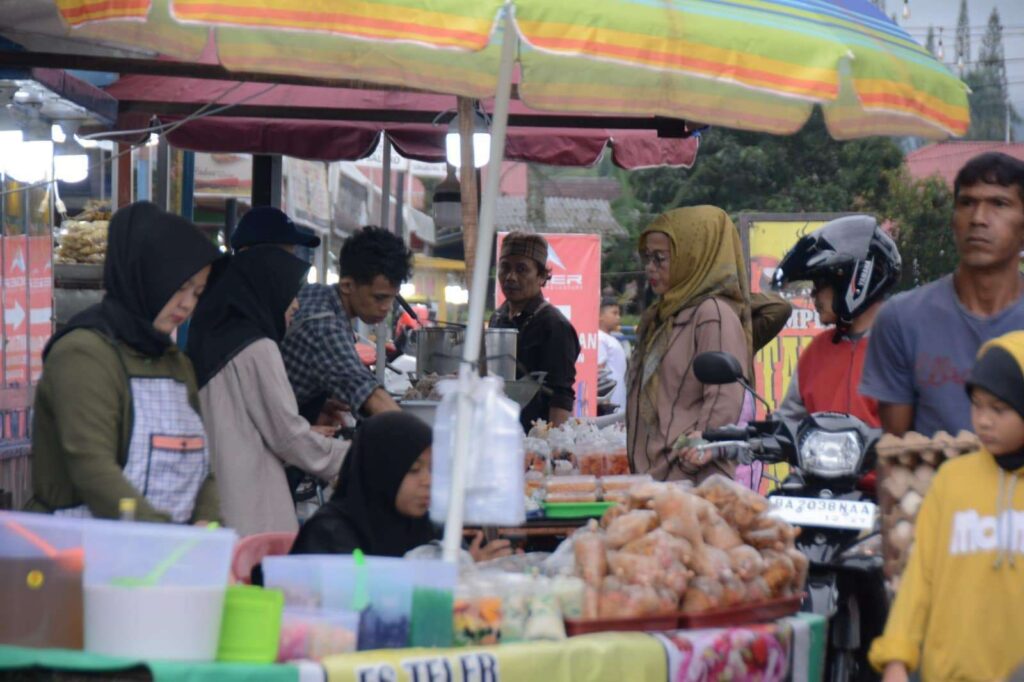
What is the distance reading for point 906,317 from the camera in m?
4.13

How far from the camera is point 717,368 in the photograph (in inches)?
185

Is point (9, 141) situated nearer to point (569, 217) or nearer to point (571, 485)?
point (571, 485)

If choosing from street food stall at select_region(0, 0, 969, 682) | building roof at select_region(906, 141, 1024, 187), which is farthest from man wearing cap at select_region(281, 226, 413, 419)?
building roof at select_region(906, 141, 1024, 187)

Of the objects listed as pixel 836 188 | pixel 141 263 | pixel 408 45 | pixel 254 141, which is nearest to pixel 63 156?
pixel 254 141

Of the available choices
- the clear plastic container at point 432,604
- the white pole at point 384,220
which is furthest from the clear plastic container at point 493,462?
the white pole at point 384,220

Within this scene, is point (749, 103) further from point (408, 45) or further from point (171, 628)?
point (171, 628)

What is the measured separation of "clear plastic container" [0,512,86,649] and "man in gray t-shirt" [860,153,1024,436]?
7.74 feet

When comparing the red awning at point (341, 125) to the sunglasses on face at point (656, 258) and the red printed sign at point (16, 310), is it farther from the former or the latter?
the sunglasses on face at point (656, 258)

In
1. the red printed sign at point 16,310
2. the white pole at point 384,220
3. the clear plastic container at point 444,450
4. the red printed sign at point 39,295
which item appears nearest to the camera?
the clear plastic container at point 444,450

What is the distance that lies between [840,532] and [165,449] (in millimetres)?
2176

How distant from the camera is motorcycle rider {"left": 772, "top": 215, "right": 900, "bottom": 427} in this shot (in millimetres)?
5289

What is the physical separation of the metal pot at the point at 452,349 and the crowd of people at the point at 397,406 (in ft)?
2.72

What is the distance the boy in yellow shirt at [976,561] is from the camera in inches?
129

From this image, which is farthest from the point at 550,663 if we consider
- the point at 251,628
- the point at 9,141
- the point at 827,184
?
the point at 827,184
